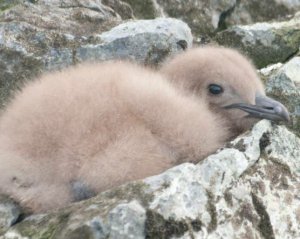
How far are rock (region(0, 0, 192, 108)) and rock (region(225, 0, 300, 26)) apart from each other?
205 cm

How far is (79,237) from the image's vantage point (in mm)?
2600

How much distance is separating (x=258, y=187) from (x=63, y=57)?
169 cm

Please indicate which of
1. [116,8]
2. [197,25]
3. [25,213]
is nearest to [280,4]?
[197,25]

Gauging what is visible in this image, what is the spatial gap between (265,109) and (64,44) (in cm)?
149

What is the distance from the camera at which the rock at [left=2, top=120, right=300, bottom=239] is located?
262 centimetres

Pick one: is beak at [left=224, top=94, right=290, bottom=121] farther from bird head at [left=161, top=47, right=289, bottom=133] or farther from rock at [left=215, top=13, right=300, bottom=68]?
rock at [left=215, top=13, right=300, bottom=68]

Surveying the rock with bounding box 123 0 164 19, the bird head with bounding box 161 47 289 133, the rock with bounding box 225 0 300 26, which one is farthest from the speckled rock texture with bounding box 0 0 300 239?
the rock with bounding box 225 0 300 26

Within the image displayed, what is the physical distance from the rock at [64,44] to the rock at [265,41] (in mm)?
558

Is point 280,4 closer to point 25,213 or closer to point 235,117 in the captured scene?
point 235,117

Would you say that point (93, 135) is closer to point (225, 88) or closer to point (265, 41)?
point (225, 88)

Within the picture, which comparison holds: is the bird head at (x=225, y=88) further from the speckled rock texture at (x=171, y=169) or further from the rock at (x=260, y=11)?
the rock at (x=260, y=11)

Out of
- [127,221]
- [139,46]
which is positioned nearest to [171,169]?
[127,221]

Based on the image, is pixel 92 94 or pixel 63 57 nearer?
pixel 92 94

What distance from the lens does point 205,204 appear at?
9.10ft
